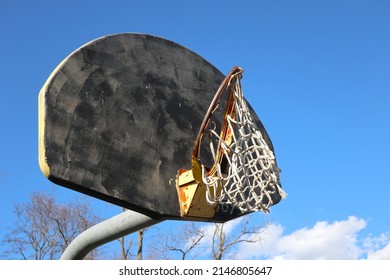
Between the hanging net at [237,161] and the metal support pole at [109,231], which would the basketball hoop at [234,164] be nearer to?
the hanging net at [237,161]

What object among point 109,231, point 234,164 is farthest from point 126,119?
point 109,231

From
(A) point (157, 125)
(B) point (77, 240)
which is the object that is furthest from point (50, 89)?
(B) point (77, 240)

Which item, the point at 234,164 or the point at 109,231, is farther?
the point at 109,231

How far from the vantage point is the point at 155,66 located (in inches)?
160

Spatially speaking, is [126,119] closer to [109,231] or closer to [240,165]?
[240,165]

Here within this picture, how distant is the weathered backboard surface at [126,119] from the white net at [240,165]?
0.40 meters

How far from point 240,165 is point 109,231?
137 centimetres

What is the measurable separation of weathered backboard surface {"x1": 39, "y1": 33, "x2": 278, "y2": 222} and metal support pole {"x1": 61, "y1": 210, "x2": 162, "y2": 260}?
260 millimetres

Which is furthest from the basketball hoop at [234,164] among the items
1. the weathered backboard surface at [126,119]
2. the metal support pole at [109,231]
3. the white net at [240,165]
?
the metal support pole at [109,231]

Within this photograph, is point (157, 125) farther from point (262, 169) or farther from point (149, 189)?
point (262, 169)

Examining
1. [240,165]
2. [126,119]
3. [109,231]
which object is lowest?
[109,231]

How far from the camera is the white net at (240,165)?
346cm

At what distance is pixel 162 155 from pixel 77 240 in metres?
1.32

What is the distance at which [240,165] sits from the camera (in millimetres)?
3512
